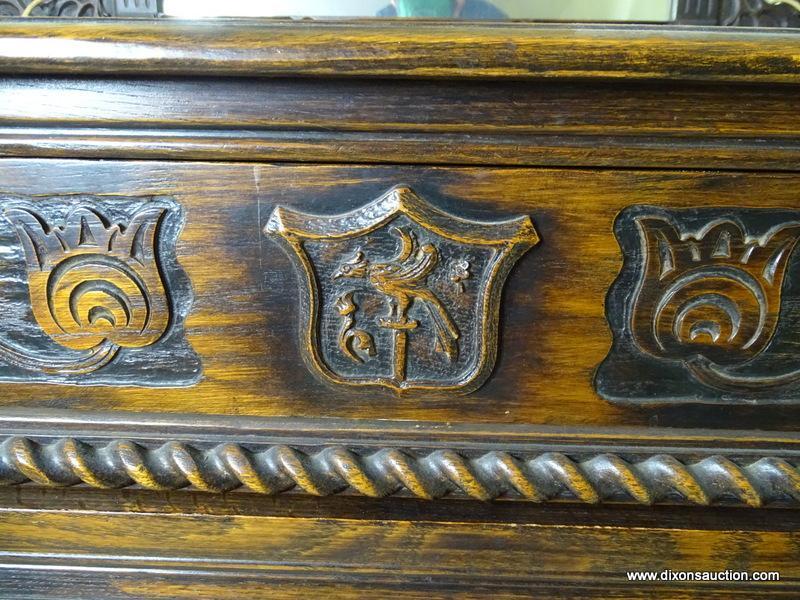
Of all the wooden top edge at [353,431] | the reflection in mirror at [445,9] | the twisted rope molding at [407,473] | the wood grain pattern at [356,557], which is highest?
Answer: the reflection in mirror at [445,9]

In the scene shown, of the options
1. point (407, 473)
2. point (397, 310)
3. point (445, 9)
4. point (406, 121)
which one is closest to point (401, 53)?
point (406, 121)

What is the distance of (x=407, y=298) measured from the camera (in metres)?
0.41

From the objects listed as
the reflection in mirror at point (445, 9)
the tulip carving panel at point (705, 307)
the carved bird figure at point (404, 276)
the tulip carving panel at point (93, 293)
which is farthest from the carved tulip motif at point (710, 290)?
the reflection in mirror at point (445, 9)

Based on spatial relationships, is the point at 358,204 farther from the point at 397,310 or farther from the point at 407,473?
the point at 407,473

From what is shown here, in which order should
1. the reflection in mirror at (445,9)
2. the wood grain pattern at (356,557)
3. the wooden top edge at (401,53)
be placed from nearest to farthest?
the wooden top edge at (401,53) → the wood grain pattern at (356,557) → the reflection in mirror at (445,9)

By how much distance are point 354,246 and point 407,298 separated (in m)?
0.05

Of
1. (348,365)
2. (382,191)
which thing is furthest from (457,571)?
(382,191)

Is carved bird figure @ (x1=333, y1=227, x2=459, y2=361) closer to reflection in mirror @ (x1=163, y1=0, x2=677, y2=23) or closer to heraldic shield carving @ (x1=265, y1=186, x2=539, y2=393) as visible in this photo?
heraldic shield carving @ (x1=265, y1=186, x2=539, y2=393)

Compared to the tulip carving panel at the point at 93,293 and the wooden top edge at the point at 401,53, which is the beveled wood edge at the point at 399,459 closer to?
the tulip carving panel at the point at 93,293

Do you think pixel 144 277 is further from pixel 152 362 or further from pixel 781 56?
pixel 781 56

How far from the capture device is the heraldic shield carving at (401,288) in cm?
39

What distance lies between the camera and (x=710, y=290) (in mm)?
397

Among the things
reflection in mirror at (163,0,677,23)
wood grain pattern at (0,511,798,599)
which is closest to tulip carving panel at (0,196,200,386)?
wood grain pattern at (0,511,798,599)

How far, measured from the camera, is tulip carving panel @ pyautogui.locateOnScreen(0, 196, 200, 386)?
0.40 m
